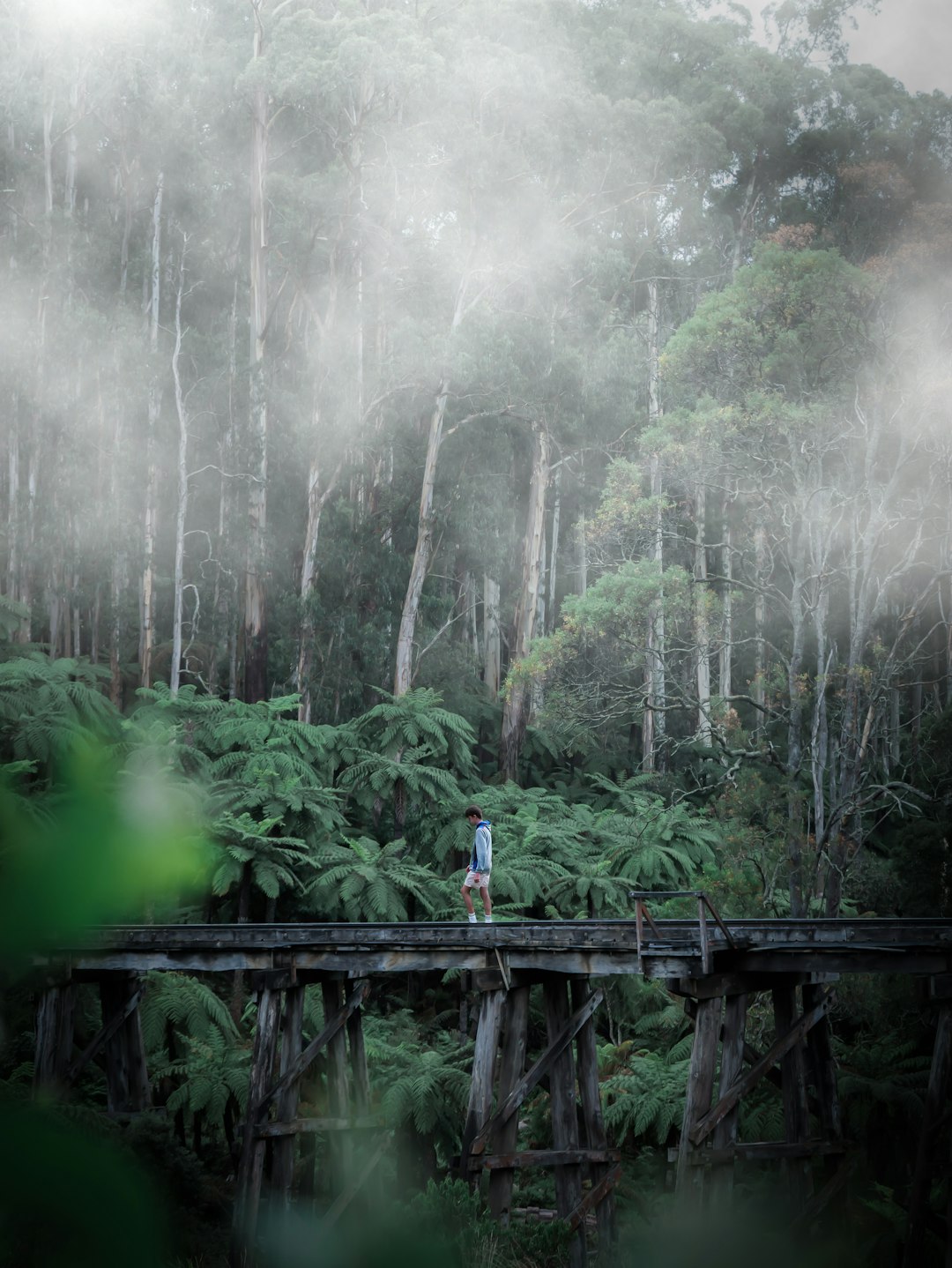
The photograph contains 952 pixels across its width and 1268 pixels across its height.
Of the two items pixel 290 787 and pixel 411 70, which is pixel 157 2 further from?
pixel 290 787

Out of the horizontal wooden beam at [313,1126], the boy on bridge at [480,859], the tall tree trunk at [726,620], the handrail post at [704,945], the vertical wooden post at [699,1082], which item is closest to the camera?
the handrail post at [704,945]

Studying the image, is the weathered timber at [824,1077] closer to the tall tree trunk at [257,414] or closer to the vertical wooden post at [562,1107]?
the vertical wooden post at [562,1107]

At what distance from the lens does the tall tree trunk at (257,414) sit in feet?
97.5

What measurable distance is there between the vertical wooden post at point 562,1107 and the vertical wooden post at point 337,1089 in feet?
6.61

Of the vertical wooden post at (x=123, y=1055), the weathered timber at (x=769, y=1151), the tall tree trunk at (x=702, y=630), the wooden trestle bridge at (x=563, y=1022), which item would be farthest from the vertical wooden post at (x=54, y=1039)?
the tall tree trunk at (x=702, y=630)

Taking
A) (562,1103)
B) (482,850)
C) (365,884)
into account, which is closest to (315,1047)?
(482,850)

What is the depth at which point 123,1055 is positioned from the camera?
42.0 feet

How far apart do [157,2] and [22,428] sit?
1294 centimetres

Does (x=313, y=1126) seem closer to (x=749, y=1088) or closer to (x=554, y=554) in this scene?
(x=749, y=1088)

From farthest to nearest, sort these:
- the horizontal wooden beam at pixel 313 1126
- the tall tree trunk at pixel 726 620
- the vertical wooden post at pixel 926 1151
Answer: the tall tree trunk at pixel 726 620 < the horizontal wooden beam at pixel 313 1126 < the vertical wooden post at pixel 926 1151

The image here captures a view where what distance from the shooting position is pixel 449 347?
31.0 meters

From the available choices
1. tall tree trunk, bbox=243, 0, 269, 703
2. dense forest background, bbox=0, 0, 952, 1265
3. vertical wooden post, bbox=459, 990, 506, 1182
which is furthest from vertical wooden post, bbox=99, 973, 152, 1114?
tall tree trunk, bbox=243, 0, 269, 703


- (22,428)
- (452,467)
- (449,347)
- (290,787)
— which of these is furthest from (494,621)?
(290,787)

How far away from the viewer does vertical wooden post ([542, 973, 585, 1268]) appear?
12.1 metres
